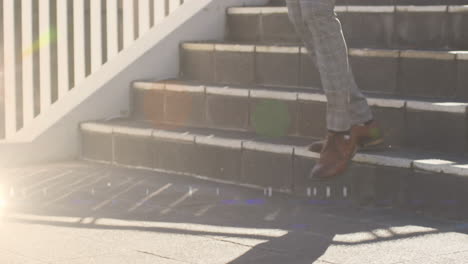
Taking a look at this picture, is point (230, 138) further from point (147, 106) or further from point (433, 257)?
point (433, 257)

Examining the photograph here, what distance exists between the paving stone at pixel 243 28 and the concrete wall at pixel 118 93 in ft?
0.19

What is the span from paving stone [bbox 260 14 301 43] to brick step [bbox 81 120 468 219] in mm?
901

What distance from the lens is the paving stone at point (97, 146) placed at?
5.75 meters

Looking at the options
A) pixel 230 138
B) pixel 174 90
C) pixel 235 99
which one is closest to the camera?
pixel 230 138

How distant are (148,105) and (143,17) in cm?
58

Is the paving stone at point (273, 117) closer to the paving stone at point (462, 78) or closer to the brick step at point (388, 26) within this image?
the brick step at point (388, 26)

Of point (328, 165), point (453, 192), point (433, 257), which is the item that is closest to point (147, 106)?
→ point (328, 165)

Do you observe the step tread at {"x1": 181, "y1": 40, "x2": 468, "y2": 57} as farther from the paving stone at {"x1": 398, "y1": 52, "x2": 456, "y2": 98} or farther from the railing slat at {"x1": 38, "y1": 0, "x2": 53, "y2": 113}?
the railing slat at {"x1": 38, "y1": 0, "x2": 53, "y2": 113}

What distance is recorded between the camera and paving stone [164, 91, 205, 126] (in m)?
5.68

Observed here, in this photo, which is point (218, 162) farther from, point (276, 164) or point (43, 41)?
point (43, 41)

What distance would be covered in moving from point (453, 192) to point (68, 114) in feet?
8.55

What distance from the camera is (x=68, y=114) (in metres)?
5.91

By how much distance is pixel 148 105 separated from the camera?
19.7 ft

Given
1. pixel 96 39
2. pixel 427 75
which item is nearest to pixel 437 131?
pixel 427 75
